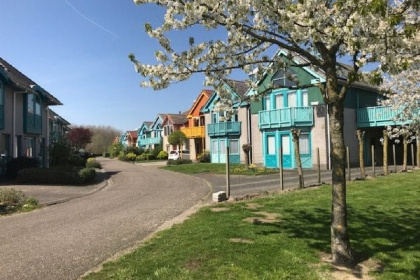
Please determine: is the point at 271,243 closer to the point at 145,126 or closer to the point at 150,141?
the point at 150,141

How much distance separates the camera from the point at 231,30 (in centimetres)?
611

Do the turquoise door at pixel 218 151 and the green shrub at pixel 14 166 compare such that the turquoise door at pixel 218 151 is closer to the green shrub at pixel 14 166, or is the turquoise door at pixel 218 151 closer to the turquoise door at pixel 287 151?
the turquoise door at pixel 287 151

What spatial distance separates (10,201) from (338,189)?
34.6 feet

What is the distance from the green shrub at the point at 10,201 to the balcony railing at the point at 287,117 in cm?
2049

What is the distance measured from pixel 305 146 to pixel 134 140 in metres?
68.7

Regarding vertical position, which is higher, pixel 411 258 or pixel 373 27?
pixel 373 27

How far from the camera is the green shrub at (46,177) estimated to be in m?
18.9

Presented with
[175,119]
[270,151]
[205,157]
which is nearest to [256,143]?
[270,151]

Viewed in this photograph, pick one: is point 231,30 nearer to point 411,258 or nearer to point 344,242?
point 344,242

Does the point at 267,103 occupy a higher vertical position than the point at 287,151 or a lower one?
higher

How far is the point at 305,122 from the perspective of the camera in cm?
2816

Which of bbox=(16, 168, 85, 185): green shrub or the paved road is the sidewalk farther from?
bbox=(16, 168, 85, 185): green shrub

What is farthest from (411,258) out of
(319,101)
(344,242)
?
(319,101)

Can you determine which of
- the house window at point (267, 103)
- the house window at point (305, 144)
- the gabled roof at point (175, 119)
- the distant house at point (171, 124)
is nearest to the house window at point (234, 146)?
the house window at point (267, 103)
